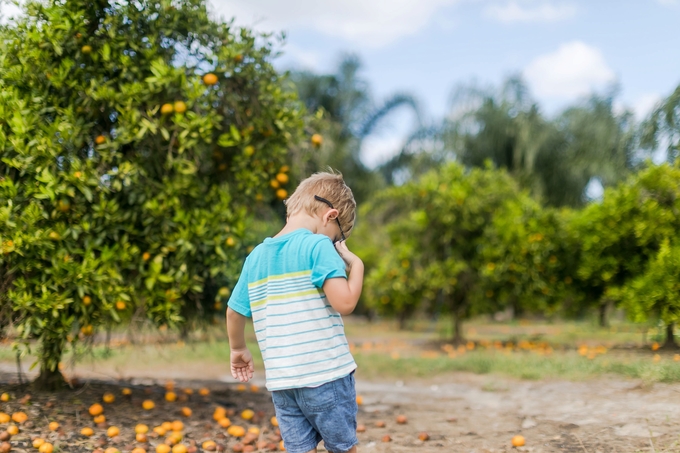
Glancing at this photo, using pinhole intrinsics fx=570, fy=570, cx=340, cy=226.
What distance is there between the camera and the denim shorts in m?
2.36

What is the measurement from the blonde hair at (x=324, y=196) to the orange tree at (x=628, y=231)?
5414 mm

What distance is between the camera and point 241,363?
2686 mm

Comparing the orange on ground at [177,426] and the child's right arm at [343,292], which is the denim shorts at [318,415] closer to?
the child's right arm at [343,292]

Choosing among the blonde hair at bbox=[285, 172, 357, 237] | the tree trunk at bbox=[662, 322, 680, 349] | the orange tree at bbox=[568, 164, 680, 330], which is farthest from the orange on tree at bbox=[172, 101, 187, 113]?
the tree trunk at bbox=[662, 322, 680, 349]

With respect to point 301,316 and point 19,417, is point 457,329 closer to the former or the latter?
A: point 19,417

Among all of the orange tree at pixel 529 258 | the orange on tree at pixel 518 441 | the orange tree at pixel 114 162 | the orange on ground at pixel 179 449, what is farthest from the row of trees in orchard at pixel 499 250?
the orange on ground at pixel 179 449

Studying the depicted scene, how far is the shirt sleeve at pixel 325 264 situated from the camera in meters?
2.29

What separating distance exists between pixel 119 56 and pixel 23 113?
0.83 m

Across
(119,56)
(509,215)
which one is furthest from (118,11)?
(509,215)

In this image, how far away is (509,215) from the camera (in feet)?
32.0

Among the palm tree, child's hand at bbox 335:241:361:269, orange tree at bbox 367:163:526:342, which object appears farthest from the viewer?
the palm tree

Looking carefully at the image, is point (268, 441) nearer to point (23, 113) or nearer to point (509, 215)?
point (23, 113)

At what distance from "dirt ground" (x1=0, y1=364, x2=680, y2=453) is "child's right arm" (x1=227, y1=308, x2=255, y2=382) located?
1493mm

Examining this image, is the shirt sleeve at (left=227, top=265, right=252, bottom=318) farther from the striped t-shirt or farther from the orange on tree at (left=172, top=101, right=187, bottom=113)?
the orange on tree at (left=172, top=101, right=187, bottom=113)
